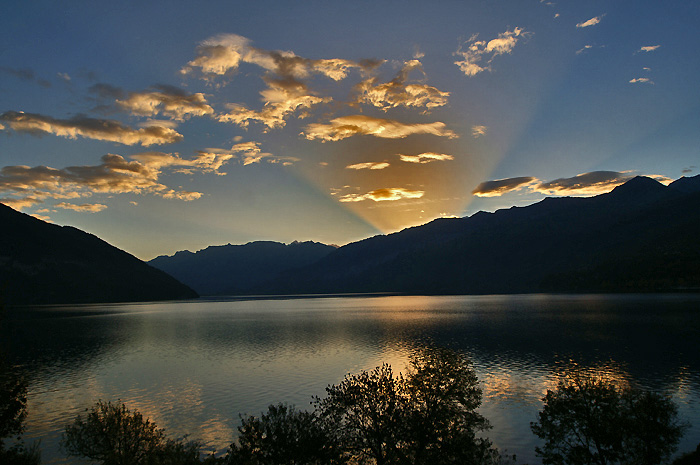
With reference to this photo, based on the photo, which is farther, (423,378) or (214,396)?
(214,396)

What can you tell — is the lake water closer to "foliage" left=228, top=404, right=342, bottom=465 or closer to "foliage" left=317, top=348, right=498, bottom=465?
"foliage" left=317, top=348, right=498, bottom=465

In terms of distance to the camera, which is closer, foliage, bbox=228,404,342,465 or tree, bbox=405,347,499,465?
foliage, bbox=228,404,342,465

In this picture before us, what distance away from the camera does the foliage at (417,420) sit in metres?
35.3

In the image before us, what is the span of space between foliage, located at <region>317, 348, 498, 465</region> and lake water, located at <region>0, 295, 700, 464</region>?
10.3m

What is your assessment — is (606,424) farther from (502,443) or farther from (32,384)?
(32,384)

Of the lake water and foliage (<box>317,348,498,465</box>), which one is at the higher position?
foliage (<box>317,348,498,465</box>)

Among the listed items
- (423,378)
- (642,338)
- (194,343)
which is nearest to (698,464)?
(423,378)

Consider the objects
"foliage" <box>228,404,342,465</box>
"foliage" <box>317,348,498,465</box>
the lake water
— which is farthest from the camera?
the lake water

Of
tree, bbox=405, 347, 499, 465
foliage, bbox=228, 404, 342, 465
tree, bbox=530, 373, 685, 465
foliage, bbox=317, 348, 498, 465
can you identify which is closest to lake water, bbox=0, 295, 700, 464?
tree, bbox=530, 373, 685, 465

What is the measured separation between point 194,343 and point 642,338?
418 ft

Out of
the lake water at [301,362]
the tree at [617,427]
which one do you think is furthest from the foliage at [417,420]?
the lake water at [301,362]

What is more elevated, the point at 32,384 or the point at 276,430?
the point at 276,430

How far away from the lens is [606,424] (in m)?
36.4

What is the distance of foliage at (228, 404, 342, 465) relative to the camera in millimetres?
32031
